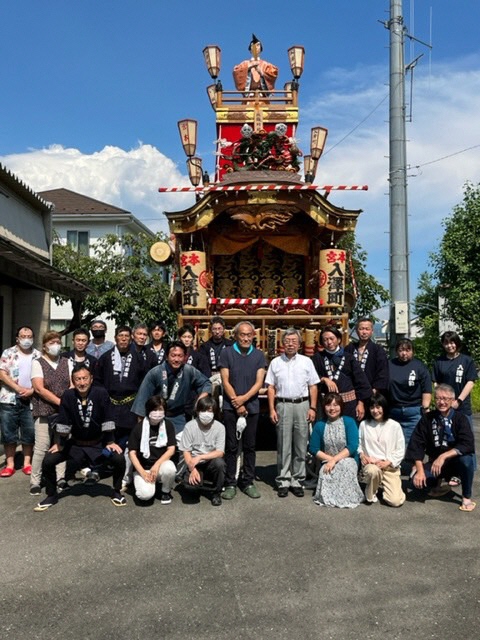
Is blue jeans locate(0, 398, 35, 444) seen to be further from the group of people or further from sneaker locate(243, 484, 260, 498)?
sneaker locate(243, 484, 260, 498)

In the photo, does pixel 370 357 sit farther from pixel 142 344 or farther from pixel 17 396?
pixel 17 396

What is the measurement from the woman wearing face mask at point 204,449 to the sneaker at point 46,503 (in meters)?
1.19

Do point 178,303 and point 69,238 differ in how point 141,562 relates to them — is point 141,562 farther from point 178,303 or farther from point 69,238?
point 69,238

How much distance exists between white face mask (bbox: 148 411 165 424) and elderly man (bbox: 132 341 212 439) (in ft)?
1.06

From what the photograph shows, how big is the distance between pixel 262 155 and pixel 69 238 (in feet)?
69.7

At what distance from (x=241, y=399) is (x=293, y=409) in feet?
1.70

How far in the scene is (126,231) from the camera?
29.7 m

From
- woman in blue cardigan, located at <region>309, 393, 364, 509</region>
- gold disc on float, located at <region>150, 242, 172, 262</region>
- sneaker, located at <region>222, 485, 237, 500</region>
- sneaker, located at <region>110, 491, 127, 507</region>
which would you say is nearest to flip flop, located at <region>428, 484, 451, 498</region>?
woman in blue cardigan, located at <region>309, 393, 364, 509</region>

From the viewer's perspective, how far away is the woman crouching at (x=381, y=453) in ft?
17.3

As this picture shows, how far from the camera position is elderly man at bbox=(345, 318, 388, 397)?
594 centimetres

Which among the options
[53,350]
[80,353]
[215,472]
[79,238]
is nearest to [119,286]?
[79,238]

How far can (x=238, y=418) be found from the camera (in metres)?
5.69

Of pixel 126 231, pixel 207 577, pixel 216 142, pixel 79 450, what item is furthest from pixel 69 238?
pixel 207 577

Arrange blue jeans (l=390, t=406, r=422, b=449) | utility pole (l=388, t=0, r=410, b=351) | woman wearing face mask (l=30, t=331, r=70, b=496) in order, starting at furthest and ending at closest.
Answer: utility pole (l=388, t=0, r=410, b=351) < blue jeans (l=390, t=406, r=422, b=449) < woman wearing face mask (l=30, t=331, r=70, b=496)
